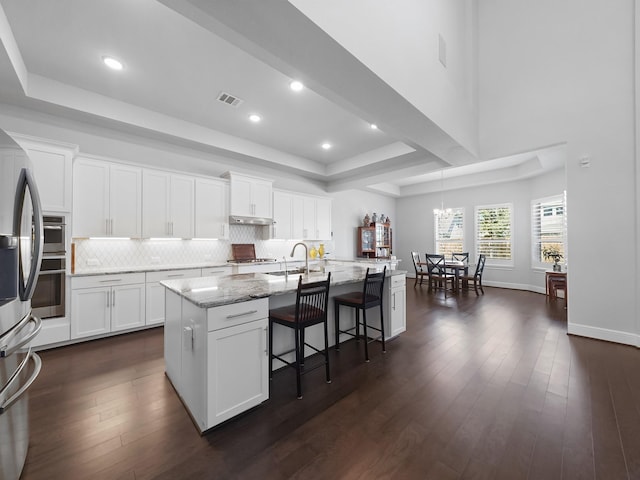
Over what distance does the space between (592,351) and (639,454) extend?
6.42 feet

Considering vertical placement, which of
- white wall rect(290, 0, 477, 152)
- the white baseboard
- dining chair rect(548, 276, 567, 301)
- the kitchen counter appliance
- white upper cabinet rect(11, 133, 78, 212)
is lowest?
the white baseboard

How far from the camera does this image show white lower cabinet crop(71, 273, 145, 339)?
3.33m

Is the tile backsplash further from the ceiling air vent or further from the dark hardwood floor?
the ceiling air vent

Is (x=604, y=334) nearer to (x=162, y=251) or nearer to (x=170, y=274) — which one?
(x=170, y=274)

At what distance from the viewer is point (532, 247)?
6.79 m

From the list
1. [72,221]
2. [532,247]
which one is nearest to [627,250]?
[532,247]

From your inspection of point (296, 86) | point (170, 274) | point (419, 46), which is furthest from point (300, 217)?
point (419, 46)


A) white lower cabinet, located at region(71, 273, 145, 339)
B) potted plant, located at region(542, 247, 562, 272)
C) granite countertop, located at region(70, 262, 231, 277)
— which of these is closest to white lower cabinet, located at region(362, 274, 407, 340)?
granite countertop, located at region(70, 262, 231, 277)

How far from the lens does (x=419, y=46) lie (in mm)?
2859

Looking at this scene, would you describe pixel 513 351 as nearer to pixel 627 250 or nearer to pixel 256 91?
pixel 627 250

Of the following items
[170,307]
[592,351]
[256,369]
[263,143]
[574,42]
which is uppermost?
[574,42]

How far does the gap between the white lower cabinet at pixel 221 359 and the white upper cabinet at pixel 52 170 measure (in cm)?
244

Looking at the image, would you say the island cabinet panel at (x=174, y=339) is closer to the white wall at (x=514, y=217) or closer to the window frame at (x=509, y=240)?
the white wall at (x=514, y=217)

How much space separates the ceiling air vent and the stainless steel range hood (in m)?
1.96
